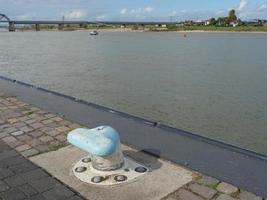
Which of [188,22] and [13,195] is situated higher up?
[188,22]

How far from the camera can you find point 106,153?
3014 mm

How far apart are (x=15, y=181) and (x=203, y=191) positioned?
1547 mm

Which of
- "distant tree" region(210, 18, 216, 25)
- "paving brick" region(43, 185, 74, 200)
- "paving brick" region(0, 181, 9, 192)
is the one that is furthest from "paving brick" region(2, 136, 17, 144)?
"distant tree" region(210, 18, 216, 25)

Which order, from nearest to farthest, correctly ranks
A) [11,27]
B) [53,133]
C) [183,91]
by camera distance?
[53,133] < [183,91] < [11,27]

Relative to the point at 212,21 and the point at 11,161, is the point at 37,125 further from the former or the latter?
the point at 212,21

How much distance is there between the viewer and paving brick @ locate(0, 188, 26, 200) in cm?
284

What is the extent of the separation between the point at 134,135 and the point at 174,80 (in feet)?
35.2

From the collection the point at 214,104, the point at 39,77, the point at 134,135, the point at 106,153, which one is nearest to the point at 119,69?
the point at 39,77

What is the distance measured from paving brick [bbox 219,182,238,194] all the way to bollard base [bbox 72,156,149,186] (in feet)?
2.11

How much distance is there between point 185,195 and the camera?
2.85m

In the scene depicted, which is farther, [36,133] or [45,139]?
[36,133]

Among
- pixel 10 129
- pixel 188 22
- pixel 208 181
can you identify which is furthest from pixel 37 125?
pixel 188 22

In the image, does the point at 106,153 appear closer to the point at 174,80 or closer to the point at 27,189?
the point at 27,189

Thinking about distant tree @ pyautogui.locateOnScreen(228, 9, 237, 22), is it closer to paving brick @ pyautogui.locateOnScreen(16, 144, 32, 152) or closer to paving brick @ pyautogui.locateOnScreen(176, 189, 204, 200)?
paving brick @ pyautogui.locateOnScreen(16, 144, 32, 152)
